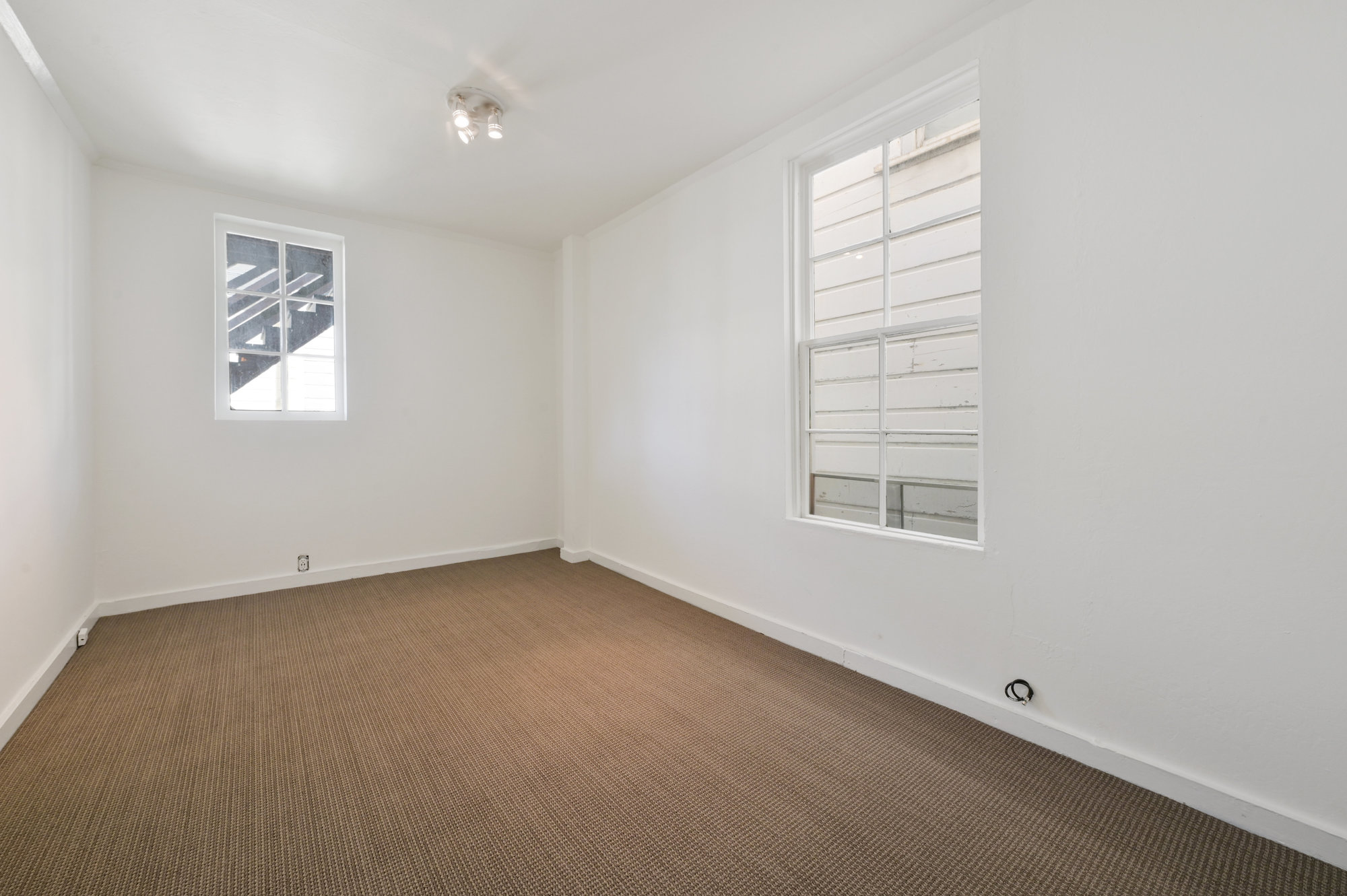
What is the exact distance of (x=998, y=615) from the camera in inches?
86.1

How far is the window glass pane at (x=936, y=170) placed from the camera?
2.39 meters

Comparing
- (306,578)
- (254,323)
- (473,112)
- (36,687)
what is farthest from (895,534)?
(254,323)

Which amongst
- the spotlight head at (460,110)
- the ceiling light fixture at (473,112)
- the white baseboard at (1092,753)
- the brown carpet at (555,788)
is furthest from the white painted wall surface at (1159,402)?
the spotlight head at (460,110)

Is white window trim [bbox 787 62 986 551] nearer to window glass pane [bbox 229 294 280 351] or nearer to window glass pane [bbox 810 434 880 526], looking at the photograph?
window glass pane [bbox 810 434 880 526]

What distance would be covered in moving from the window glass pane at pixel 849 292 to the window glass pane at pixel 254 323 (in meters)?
3.67

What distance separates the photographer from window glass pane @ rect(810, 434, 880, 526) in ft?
8.99

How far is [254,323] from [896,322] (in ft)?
13.5

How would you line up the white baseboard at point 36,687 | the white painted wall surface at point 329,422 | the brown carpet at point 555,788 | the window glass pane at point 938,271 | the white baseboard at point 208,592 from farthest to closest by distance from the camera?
the white painted wall surface at point 329,422, the window glass pane at point 938,271, the white baseboard at point 208,592, the white baseboard at point 36,687, the brown carpet at point 555,788

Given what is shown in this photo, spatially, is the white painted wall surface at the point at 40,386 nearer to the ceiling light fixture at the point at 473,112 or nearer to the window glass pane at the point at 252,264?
the window glass pane at the point at 252,264

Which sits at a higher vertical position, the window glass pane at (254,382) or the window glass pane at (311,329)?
the window glass pane at (311,329)

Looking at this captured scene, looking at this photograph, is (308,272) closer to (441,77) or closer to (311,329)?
(311,329)

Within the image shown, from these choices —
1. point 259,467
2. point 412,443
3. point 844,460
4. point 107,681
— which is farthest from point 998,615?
point 259,467

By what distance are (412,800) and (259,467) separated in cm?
311

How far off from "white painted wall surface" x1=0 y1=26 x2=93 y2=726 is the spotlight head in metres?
1.56
